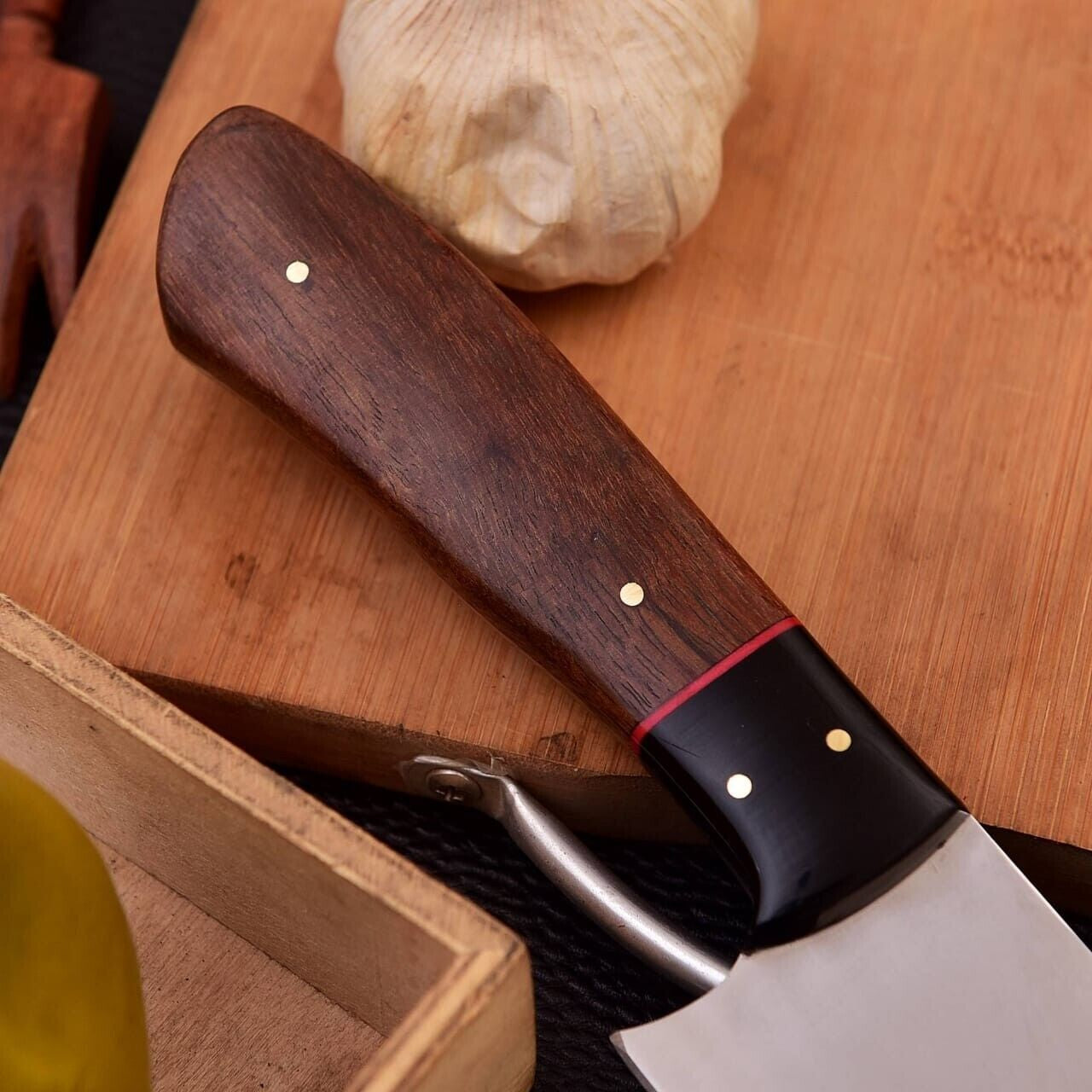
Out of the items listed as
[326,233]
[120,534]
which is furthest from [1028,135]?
[120,534]

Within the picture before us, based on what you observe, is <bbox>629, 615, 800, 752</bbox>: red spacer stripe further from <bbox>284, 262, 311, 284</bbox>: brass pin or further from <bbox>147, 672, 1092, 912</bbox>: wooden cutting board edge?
<bbox>284, 262, 311, 284</bbox>: brass pin

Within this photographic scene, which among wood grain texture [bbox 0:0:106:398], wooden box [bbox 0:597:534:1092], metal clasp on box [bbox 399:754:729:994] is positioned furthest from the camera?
wood grain texture [bbox 0:0:106:398]

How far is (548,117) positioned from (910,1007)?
0.33 meters

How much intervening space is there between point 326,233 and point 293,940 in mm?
248

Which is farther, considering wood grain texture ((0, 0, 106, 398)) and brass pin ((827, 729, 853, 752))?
wood grain texture ((0, 0, 106, 398))

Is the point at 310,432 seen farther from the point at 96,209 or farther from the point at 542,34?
the point at 96,209

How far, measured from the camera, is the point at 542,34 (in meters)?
0.47

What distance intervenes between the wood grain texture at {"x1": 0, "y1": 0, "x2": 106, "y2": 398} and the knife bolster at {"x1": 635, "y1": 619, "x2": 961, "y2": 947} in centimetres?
38

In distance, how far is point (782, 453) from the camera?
53 centimetres

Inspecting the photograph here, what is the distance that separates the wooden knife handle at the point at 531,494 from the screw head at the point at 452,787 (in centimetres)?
8

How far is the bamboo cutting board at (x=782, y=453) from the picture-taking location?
496mm

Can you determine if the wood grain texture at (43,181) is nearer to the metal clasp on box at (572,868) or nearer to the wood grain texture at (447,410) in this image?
the wood grain texture at (447,410)

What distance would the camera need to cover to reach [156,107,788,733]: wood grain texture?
0.44m

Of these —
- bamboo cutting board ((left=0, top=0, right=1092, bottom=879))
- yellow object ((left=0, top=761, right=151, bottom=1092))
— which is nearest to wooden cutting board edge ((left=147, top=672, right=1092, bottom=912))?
bamboo cutting board ((left=0, top=0, right=1092, bottom=879))
